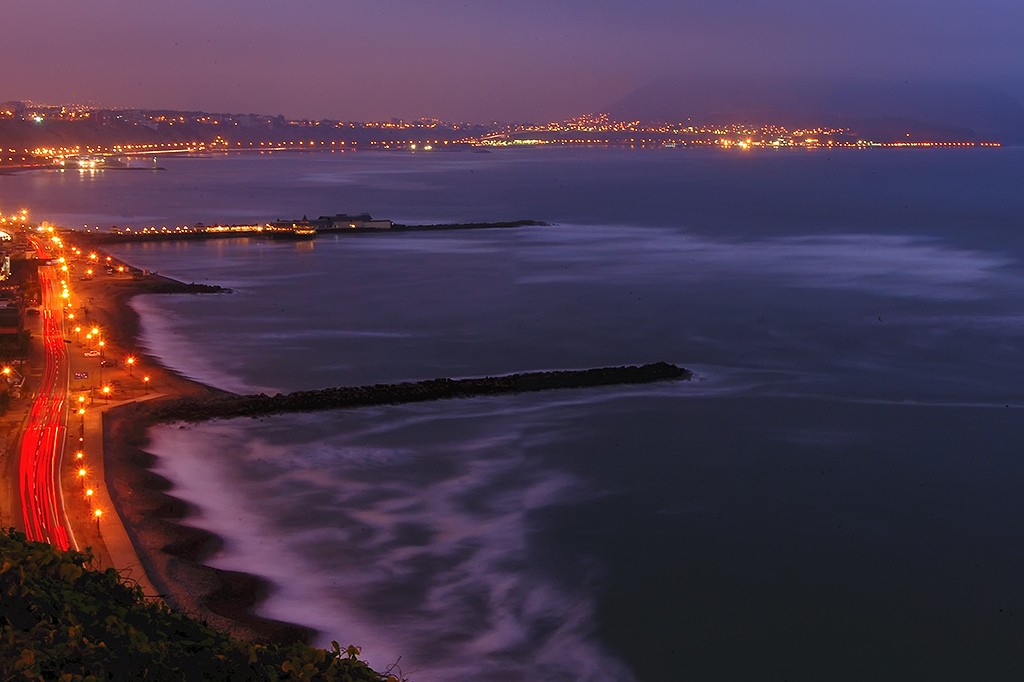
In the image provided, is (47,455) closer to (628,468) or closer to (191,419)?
(191,419)

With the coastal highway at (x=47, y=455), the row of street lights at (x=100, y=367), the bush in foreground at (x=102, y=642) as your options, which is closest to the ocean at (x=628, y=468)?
the row of street lights at (x=100, y=367)

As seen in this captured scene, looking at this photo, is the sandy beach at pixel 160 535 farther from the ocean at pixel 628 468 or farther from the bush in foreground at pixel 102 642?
the bush in foreground at pixel 102 642

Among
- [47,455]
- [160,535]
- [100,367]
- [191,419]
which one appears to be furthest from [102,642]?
[100,367]

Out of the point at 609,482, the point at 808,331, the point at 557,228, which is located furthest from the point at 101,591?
the point at 557,228

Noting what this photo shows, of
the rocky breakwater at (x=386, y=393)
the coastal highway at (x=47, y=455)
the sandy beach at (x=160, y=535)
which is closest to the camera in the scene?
the sandy beach at (x=160, y=535)

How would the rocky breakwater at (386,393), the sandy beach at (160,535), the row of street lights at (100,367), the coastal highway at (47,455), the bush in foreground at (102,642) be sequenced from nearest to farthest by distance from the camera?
1. the bush in foreground at (102,642)
2. the sandy beach at (160,535)
3. the coastal highway at (47,455)
4. the row of street lights at (100,367)
5. the rocky breakwater at (386,393)

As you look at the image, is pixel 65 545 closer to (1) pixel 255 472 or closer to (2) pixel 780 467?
(1) pixel 255 472
